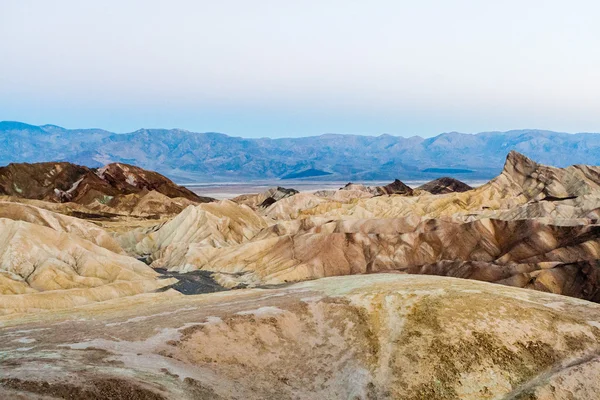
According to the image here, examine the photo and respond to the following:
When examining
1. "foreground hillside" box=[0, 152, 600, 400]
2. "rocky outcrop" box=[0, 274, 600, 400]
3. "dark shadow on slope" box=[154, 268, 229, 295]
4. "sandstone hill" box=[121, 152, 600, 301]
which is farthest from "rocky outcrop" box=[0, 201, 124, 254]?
"rocky outcrop" box=[0, 274, 600, 400]

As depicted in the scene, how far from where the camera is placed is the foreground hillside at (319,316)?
95.5 feet

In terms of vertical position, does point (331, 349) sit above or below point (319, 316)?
below

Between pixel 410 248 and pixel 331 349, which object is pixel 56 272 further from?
pixel 410 248

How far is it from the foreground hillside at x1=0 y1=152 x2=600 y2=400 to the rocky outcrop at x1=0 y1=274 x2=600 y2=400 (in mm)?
127

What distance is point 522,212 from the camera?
101m

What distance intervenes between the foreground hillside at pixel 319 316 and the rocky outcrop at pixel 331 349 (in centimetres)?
13

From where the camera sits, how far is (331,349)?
35844 mm

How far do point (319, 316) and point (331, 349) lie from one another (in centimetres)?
428

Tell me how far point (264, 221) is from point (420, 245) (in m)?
57.9

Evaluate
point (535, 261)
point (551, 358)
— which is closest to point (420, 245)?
point (535, 261)

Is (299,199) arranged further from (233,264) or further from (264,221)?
(233,264)

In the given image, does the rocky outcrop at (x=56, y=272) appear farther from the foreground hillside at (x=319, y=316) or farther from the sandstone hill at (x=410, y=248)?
the sandstone hill at (x=410, y=248)

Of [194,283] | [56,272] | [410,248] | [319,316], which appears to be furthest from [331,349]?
[56,272]

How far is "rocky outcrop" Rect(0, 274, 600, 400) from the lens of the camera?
27312mm
